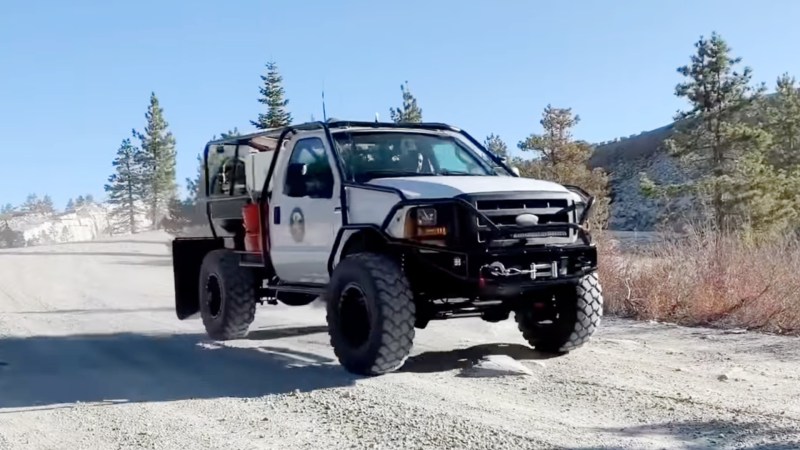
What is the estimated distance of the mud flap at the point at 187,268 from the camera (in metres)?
11.0

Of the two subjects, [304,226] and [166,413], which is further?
[304,226]

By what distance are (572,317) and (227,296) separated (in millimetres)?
3929

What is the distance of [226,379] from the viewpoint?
7.67 metres

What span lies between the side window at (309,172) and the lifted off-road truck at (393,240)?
2 cm

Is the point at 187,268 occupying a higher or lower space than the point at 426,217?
lower

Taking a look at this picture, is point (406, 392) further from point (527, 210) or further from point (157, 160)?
point (157, 160)

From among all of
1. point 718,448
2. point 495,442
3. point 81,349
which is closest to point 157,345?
point 81,349

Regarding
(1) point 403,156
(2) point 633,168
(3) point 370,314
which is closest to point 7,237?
(2) point 633,168

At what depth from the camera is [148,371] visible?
27.1ft

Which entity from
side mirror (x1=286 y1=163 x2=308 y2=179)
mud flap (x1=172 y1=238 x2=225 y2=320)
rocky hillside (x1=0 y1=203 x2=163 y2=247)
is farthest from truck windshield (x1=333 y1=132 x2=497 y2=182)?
rocky hillside (x1=0 y1=203 x2=163 y2=247)

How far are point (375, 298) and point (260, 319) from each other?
18.0 feet

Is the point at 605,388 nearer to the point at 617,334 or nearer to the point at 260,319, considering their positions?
the point at 617,334

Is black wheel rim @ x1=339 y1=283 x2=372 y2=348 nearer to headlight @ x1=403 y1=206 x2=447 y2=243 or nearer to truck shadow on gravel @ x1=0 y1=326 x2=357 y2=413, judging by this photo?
truck shadow on gravel @ x1=0 y1=326 x2=357 y2=413

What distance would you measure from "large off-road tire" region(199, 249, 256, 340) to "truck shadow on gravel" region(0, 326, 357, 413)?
21 centimetres
